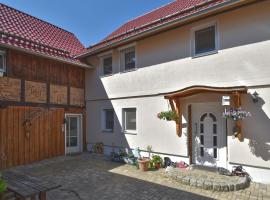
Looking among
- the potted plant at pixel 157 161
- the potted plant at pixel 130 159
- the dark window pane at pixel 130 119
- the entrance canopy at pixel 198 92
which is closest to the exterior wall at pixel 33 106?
the dark window pane at pixel 130 119

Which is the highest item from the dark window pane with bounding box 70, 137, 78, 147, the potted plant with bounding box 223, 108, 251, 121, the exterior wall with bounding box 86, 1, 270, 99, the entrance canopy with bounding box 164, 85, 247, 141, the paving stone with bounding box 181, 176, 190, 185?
the exterior wall with bounding box 86, 1, 270, 99

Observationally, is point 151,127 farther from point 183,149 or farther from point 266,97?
point 266,97

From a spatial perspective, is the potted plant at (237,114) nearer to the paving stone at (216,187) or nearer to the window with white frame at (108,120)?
the paving stone at (216,187)

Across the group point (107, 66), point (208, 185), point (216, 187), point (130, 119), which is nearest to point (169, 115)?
point (130, 119)

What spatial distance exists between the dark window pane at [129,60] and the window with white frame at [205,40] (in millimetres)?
3073

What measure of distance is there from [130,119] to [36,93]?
14.2 ft

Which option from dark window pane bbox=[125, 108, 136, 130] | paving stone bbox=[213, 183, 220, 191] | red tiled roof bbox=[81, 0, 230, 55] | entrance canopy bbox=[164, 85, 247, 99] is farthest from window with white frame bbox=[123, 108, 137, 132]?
paving stone bbox=[213, 183, 220, 191]

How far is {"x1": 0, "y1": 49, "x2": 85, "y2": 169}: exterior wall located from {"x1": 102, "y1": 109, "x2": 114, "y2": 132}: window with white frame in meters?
1.60

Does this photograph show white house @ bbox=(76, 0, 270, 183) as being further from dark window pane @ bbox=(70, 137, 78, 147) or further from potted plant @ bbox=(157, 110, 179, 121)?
dark window pane @ bbox=(70, 137, 78, 147)

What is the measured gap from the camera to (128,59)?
33.9 ft

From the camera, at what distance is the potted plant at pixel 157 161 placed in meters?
8.30

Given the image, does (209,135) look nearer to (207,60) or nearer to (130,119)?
(207,60)

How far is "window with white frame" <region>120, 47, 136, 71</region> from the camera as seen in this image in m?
10.1

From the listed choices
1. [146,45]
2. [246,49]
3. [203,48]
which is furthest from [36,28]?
[246,49]
